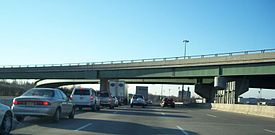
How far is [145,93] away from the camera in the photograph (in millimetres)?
75312

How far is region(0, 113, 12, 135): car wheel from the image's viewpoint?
13.8 metres

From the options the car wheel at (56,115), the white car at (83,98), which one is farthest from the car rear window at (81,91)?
the car wheel at (56,115)

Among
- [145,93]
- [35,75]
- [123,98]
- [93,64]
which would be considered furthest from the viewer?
[35,75]

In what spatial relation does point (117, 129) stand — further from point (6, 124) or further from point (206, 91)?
point (206, 91)

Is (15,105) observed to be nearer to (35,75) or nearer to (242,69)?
(242,69)

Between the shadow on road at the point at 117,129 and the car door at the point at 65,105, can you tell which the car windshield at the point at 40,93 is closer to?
the car door at the point at 65,105

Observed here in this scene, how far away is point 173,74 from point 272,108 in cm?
Answer: 3173

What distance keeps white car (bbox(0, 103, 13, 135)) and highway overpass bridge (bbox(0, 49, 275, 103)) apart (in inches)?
1661

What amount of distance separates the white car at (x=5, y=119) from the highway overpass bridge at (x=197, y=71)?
138ft

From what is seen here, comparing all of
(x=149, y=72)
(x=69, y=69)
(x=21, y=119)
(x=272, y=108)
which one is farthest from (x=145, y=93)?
(x=21, y=119)

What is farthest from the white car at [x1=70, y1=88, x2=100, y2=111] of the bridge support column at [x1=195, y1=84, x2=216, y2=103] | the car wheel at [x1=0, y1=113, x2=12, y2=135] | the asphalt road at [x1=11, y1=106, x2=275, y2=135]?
the bridge support column at [x1=195, y1=84, x2=216, y2=103]

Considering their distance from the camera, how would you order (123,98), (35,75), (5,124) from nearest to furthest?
1. (5,124)
2. (123,98)
3. (35,75)

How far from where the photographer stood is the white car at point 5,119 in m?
13.6

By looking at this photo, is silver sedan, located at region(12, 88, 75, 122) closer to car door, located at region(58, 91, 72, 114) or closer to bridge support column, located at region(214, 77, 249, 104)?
car door, located at region(58, 91, 72, 114)
